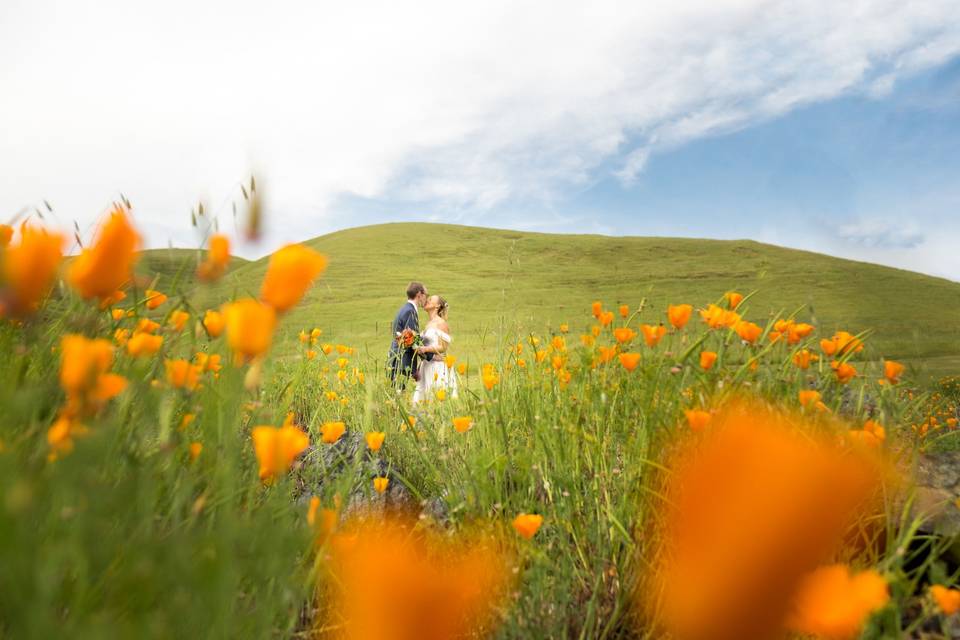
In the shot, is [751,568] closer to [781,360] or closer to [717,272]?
[781,360]

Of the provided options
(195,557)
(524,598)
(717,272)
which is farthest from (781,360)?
(717,272)

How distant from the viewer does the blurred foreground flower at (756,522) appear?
283 millimetres

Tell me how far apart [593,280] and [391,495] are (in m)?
26.7

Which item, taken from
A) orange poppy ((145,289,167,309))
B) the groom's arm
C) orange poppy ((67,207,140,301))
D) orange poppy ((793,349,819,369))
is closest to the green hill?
the groom's arm

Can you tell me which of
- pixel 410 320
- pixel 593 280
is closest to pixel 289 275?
pixel 410 320

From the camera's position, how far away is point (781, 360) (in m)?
2.45

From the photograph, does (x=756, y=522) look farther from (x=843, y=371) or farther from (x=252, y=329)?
(x=843, y=371)

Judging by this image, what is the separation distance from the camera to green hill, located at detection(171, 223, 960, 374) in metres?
19.5

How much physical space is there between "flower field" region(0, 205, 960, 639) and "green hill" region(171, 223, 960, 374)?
12.8 meters

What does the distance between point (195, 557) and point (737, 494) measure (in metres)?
0.85

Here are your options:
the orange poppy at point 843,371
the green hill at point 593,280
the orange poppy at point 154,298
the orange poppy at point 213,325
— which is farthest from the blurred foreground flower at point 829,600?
the green hill at point 593,280

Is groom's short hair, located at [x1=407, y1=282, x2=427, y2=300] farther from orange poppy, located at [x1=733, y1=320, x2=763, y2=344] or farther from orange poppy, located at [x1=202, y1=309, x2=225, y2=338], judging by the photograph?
orange poppy, located at [x1=202, y1=309, x2=225, y2=338]

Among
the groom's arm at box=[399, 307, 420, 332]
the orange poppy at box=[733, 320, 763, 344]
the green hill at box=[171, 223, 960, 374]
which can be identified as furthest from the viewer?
the green hill at box=[171, 223, 960, 374]

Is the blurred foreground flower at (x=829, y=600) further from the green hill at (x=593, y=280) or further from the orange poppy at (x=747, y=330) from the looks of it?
the green hill at (x=593, y=280)
